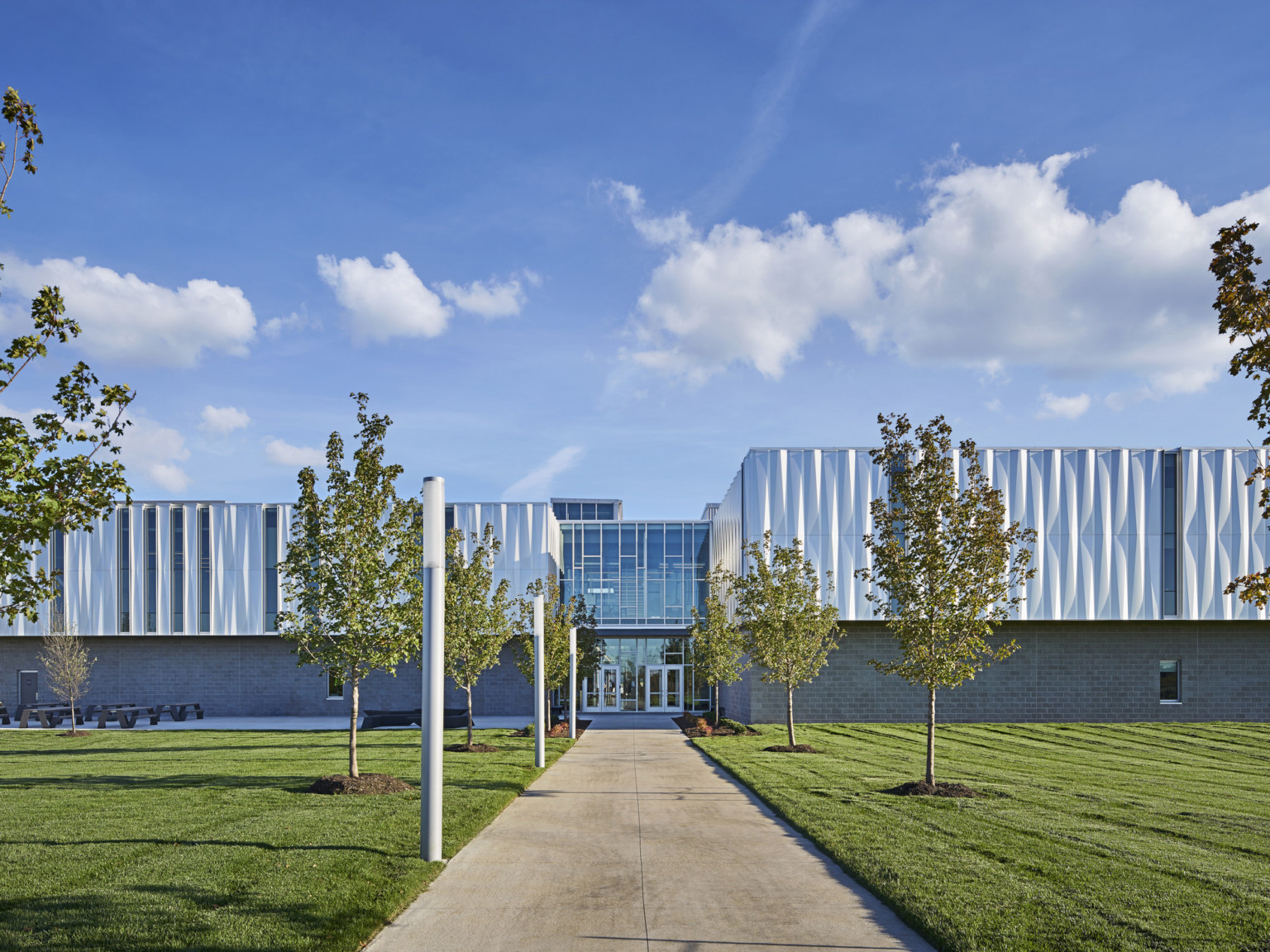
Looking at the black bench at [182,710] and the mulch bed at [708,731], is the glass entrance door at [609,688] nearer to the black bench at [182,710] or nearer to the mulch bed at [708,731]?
the mulch bed at [708,731]

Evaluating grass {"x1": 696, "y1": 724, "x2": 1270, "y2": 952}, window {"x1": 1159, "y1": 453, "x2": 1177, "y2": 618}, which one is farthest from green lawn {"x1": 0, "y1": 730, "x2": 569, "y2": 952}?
window {"x1": 1159, "y1": 453, "x2": 1177, "y2": 618}

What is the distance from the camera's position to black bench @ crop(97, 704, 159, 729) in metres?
32.8

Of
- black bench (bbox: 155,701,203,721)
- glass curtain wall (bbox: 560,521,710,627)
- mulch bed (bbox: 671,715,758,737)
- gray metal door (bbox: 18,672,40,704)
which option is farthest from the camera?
glass curtain wall (bbox: 560,521,710,627)

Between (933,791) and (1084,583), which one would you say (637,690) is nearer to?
(1084,583)

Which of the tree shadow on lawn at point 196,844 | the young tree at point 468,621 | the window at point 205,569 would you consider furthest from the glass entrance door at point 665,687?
the tree shadow on lawn at point 196,844

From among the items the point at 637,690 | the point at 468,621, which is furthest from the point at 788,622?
the point at 637,690

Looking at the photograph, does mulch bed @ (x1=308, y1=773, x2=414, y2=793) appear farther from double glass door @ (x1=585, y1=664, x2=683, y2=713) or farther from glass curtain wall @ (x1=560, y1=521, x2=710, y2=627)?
double glass door @ (x1=585, y1=664, x2=683, y2=713)

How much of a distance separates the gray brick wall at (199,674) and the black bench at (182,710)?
949 mm

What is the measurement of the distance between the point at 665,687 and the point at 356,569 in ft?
113

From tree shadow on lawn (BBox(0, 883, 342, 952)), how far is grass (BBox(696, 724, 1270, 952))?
15.8ft

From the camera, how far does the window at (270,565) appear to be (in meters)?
38.4

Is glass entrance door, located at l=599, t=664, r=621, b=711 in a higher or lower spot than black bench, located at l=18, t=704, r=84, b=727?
lower

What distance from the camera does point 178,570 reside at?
3869 cm

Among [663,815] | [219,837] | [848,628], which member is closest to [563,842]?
[663,815]
